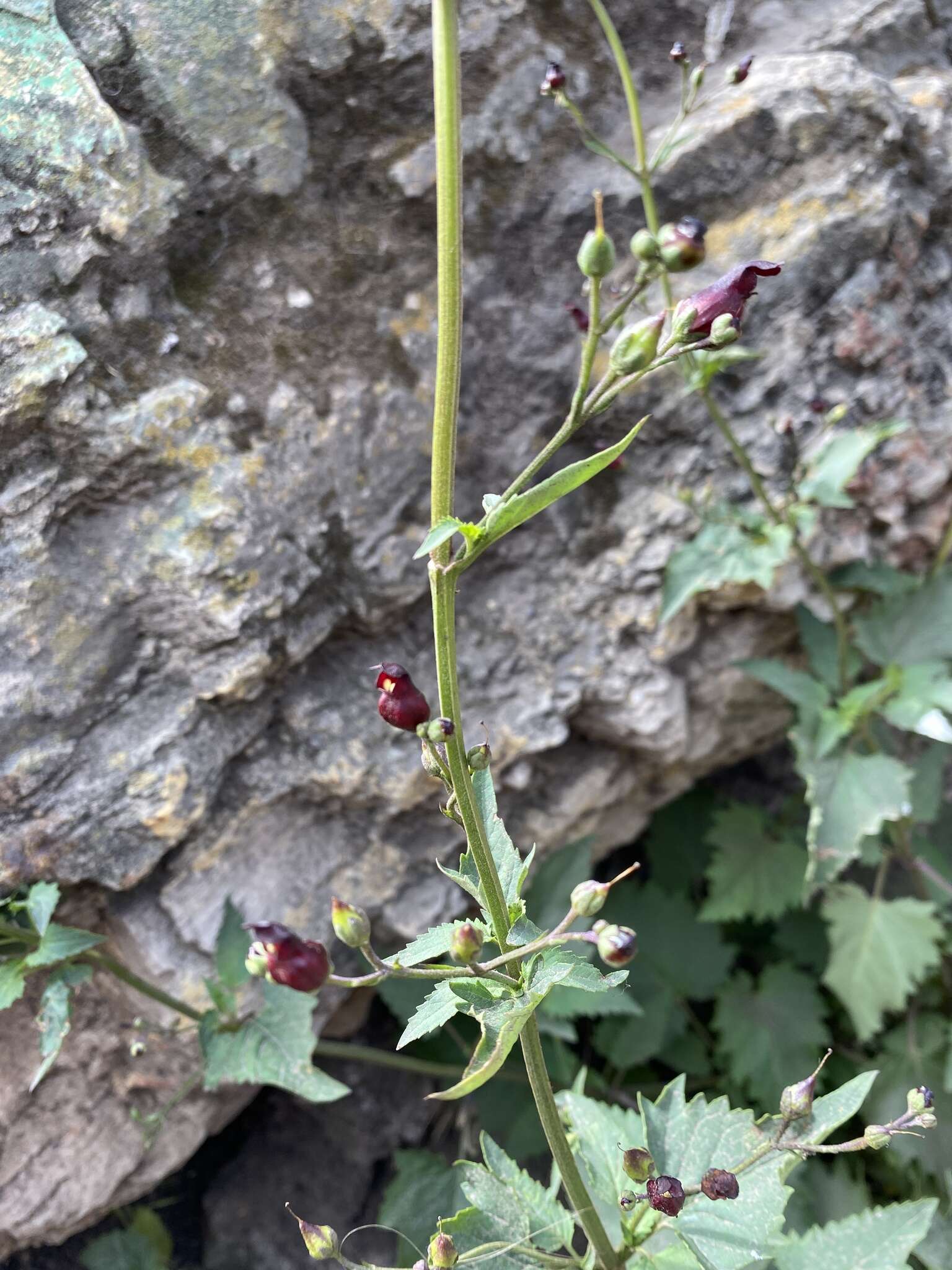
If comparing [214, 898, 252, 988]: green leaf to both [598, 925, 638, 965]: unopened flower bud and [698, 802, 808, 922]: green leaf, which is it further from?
[698, 802, 808, 922]: green leaf

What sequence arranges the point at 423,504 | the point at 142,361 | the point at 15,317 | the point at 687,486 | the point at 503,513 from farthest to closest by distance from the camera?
the point at 687,486
the point at 423,504
the point at 142,361
the point at 15,317
the point at 503,513

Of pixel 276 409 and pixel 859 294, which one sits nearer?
pixel 276 409

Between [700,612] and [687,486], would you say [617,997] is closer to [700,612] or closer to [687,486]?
[700,612]

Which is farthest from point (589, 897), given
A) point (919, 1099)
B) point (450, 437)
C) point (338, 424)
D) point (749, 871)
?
point (749, 871)

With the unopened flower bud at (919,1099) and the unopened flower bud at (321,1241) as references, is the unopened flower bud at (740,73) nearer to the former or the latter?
the unopened flower bud at (919,1099)

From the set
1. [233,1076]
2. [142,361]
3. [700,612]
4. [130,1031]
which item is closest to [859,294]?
[700,612]

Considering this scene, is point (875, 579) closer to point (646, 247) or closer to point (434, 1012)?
point (646, 247)

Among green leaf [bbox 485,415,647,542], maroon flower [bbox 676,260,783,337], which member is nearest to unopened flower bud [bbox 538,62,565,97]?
maroon flower [bbox 676,260,783,337]

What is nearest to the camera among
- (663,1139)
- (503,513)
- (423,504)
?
(503,513)
